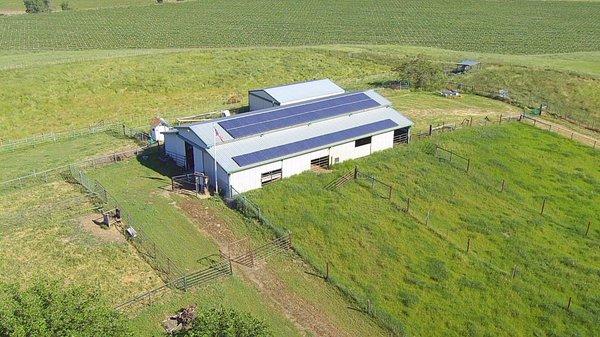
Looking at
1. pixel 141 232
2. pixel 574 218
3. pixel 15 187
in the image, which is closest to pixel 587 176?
pixel 574 218

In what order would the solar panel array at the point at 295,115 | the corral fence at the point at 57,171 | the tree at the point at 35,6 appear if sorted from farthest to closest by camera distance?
1. the tree at the point at 35,6
2. the solar panel array at the point at 295,115
3. the corral fence at the point at 57,171

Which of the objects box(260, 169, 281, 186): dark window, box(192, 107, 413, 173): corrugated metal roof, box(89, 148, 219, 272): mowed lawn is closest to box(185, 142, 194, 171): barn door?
box(89, 148, 219, 272): mowed lawn

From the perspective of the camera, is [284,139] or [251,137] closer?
[251,137]

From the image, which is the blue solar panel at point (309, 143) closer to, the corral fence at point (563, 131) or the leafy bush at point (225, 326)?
the leafy bush at point (225, 326)

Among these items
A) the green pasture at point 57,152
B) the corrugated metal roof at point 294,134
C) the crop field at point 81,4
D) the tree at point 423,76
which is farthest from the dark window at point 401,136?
the crop field at point 81,4

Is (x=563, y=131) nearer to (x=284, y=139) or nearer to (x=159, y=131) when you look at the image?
(x=284, y=139)

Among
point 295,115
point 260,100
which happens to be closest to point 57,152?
point 260,100
